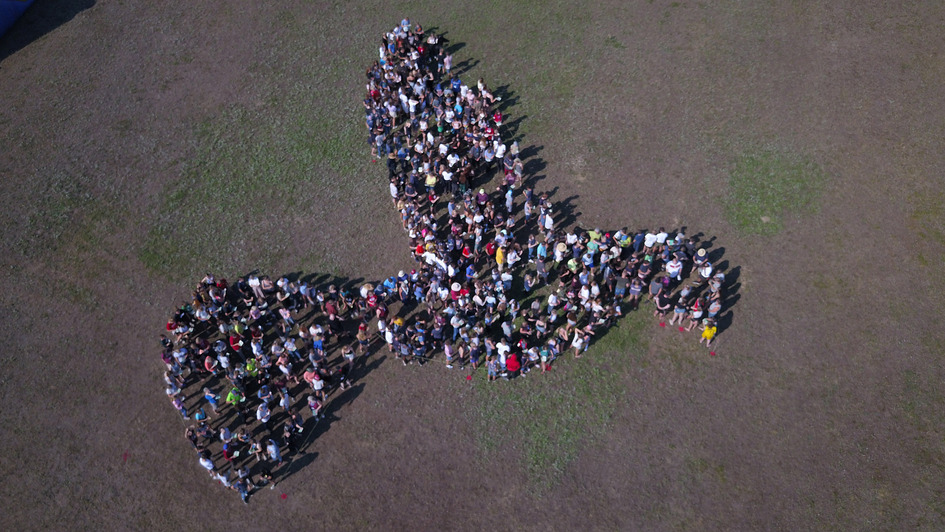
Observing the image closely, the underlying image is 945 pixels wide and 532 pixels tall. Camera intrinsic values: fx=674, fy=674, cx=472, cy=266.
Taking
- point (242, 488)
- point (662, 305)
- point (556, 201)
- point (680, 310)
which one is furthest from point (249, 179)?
point (680, 310)

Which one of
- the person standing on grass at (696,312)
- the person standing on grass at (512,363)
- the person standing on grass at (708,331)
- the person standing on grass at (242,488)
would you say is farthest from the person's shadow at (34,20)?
the person standing on grass at (708,331)

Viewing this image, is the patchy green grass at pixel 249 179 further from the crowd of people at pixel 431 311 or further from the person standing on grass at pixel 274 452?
the person standing on grass at pixel 274 452

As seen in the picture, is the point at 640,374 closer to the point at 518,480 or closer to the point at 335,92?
the point at 518,480

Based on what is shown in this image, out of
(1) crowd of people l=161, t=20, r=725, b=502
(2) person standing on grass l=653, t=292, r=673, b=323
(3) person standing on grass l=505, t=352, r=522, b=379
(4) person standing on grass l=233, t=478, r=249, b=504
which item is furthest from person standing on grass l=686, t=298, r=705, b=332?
(4) person standing on grass l=233, t=478, r=249, b=504

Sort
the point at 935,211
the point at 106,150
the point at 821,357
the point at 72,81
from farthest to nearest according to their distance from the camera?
1. the point at 72,81
2. the point at 106,150
3. the point at 935,211
4. the point at 821,357

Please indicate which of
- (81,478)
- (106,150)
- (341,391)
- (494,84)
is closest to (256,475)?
→ (341,391)

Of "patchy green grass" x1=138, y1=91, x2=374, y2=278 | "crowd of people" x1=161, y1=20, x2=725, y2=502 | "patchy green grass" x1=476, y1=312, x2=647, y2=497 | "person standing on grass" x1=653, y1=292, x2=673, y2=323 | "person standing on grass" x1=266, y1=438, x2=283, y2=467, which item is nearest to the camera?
"person standing on grass" x1=266, y1=438, x2=283, y2=467

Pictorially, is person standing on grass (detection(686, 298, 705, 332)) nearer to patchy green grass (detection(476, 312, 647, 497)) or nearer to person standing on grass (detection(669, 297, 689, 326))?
person standing on grass (detection(669, 297, 689, 326))
